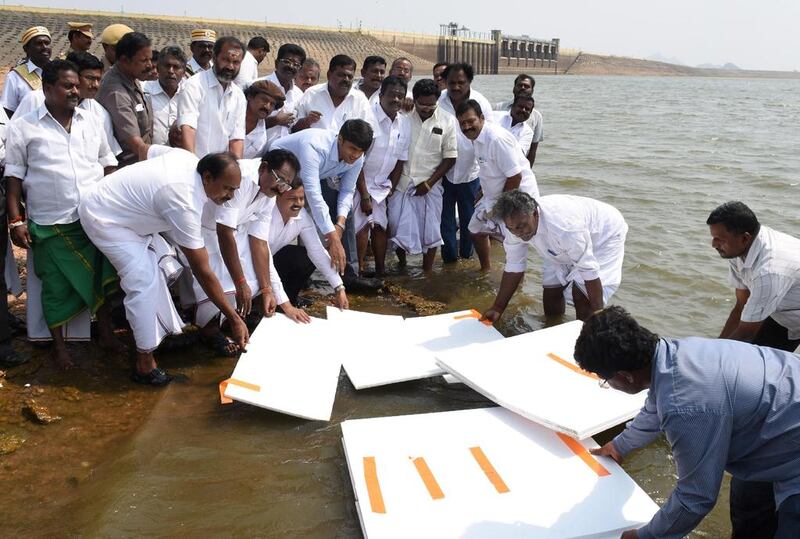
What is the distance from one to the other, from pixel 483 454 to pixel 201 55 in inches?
169

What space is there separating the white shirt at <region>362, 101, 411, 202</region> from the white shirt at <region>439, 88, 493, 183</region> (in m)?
0.51

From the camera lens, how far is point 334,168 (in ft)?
15.4

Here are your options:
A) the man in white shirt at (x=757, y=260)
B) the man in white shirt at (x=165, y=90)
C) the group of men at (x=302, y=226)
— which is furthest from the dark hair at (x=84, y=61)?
the man in white shirt at (x=757, y=260)

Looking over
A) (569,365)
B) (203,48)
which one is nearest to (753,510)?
(569,365)

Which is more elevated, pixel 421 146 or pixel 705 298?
pixel 421 146

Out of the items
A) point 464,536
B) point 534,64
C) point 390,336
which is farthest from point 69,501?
point 534,64

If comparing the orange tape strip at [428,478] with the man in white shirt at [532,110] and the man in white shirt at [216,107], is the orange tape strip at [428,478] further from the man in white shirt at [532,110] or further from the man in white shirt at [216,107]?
the man in white shirt at [532,110]

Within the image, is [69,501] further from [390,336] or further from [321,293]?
[321,293]

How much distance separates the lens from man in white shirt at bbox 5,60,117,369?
3.38 m

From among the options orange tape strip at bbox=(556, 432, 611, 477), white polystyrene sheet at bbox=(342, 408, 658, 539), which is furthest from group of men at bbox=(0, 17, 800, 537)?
white polystyrene sheet at bbox=(342, 408, 658, 539)

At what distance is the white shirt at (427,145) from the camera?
5371 millimetres

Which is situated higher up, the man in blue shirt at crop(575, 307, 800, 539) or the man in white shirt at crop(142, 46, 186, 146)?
the man in white shirt at crop(142, 46, 186, 146)

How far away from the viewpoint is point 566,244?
392 centimetres

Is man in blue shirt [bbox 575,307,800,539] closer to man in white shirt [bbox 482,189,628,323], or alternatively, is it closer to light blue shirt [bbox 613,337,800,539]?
light blue shirt [bbox 613,337,800,539]
